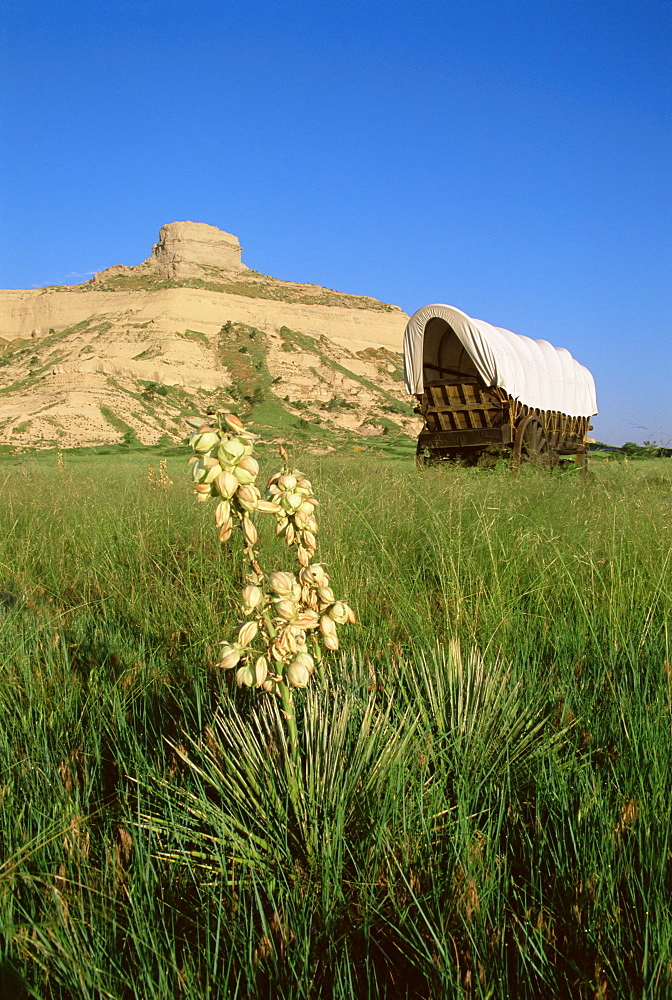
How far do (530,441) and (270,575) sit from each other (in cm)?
932

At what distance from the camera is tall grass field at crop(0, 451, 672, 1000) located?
44.1 inches

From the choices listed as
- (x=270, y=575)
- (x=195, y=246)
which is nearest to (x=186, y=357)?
(x=195, y=246)

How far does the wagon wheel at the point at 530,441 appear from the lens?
9.26 m

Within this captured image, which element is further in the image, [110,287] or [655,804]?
[110,287]

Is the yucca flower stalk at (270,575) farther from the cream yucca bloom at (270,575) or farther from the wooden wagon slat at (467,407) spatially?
the wooden wagon slat at (467,407)

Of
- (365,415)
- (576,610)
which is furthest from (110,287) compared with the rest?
(576,610)

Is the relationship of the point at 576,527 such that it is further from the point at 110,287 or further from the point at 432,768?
the point at 110,287

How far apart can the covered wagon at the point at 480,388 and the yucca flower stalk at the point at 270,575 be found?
7.89 m

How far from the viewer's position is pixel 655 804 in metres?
1.32

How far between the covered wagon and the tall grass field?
6.86m

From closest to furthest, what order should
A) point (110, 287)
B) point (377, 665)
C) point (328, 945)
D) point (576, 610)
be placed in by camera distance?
1. point (328, 945)
2. point (377, 665)
3. point (576, 610)
4. point (110, 287)

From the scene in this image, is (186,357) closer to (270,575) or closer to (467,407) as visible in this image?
(467,407)

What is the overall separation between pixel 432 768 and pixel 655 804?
0.52m

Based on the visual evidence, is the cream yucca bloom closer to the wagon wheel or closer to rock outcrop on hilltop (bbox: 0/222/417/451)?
the wagon wheel
